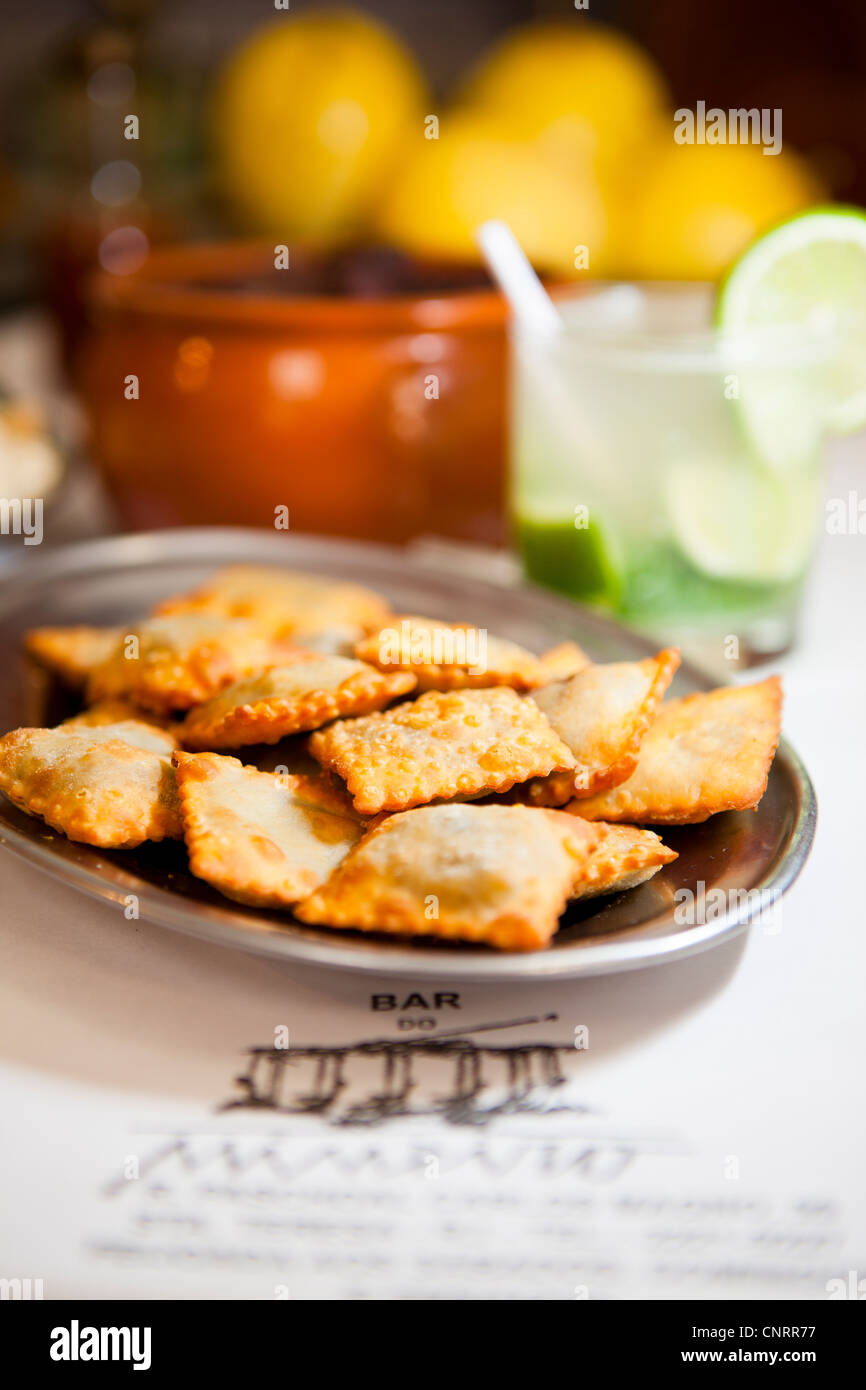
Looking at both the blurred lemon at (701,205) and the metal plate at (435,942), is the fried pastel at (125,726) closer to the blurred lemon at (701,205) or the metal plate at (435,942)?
the metal plate at (435,942)

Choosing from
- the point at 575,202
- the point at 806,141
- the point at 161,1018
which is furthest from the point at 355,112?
the point at 161,1018

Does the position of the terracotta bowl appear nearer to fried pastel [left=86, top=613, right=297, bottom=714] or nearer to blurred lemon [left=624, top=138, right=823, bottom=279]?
fried pastel [left=86, top=613, right=297, bottom=714]

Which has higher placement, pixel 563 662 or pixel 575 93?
pixel 575 93

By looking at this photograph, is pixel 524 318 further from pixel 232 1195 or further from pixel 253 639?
pixel 232 1195

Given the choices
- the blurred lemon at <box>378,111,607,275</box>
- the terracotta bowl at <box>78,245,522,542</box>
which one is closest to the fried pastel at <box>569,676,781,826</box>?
the terracotta bowl at <box>78,245,522,542</box>

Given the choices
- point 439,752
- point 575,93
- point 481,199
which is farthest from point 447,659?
point 575,93

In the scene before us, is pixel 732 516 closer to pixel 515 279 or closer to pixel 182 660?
pixel 515 279
